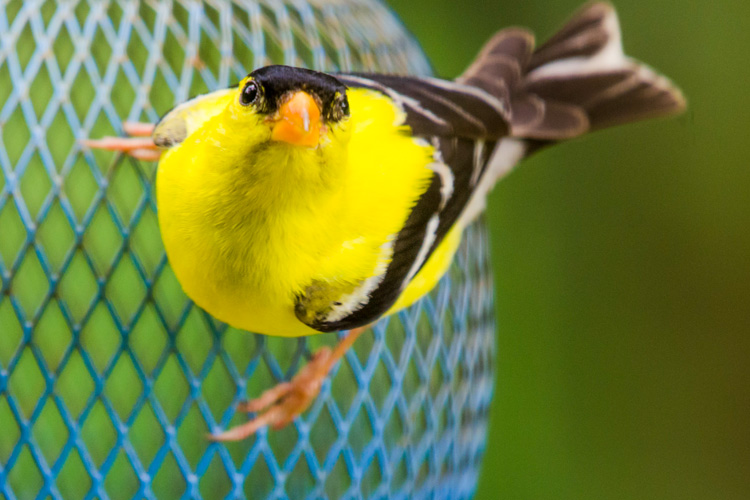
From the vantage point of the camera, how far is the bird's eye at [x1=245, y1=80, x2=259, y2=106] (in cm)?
75

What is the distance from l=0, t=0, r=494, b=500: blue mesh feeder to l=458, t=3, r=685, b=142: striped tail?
127mm

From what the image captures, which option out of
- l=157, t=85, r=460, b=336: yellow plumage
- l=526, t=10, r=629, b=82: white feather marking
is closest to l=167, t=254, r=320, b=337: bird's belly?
l=157, t=85, r=460, b=336: yellow plumage

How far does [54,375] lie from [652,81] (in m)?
0.96

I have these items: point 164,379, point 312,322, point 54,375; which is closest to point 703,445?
point 164,379

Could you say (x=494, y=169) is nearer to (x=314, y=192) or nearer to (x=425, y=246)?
(x=425, y=246)

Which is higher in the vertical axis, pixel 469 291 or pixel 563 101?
pixel 563 101

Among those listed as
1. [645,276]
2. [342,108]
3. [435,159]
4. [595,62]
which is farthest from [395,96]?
[645,276]

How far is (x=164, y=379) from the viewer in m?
1.66

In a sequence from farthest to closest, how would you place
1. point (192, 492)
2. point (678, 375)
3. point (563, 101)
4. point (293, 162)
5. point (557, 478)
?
point (678, 375), point (557, 478), point (563, 101), point (192, 492), point (293, 162)

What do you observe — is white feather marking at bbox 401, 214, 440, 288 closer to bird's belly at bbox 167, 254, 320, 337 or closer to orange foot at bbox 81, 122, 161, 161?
bird's belly at bbox 167, 254, 320, 337

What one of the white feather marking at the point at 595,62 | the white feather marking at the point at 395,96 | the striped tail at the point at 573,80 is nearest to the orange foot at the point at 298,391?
the white feather marking at the point at 395,96

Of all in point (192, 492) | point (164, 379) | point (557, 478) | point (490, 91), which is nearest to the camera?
point (192, 492)

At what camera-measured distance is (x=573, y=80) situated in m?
1.29

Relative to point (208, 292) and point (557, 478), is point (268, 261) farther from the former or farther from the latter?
point (557, 478)
